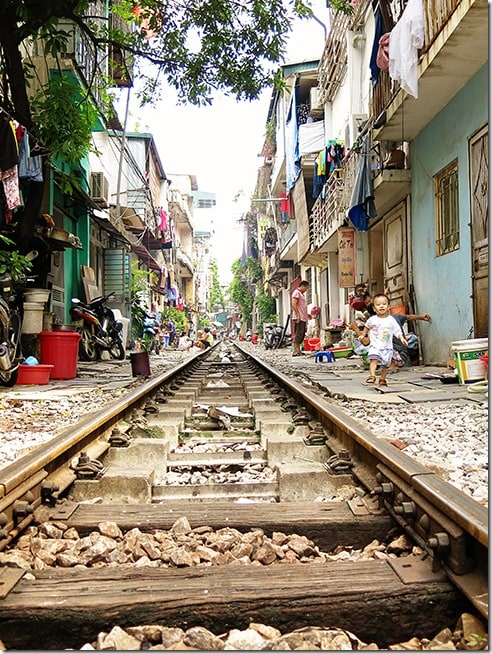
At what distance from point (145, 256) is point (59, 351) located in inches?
724

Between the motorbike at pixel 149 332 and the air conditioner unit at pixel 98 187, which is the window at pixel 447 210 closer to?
the air conditioner unit at pixel 98 187

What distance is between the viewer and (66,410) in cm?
→ 515

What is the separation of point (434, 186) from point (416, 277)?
1.69 meters

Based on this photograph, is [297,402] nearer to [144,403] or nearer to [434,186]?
[144,403]

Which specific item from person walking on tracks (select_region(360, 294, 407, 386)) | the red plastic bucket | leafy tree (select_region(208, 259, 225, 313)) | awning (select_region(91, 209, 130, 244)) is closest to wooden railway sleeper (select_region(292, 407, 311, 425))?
person walking on tracks (select_region(360, 294, 407, 386))

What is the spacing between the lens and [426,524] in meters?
1.88

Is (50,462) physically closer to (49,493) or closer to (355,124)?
(49,493)

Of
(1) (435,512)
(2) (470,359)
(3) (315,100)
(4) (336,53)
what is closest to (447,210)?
(2) (470,359)

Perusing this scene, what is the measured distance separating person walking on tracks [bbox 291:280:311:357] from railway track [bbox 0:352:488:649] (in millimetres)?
10993

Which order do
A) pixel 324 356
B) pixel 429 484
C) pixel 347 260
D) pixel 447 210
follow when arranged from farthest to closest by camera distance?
pixel 347 260, pixel 324 356, pixel 447 210, pixel 429 484

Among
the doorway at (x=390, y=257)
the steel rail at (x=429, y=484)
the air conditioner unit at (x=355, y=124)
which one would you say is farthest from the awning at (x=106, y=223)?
the steel rail at (x=429, y=484)

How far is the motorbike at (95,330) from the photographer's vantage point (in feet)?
38.2

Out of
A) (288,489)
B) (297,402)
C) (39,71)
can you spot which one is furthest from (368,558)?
(39,71)

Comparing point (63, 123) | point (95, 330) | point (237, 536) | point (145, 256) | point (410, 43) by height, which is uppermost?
point (410, 43)
